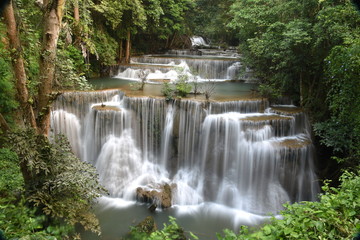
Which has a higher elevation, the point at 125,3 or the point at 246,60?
the point at 125,3

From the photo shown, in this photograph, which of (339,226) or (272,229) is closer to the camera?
(339,226)

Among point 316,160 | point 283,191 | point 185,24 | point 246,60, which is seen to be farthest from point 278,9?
point 185,24

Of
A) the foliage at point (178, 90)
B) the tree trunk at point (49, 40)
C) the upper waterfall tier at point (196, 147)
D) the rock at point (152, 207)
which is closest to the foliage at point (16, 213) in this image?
the tree trunk at point (49, 40)

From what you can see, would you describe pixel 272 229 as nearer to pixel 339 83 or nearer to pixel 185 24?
pixel 339 83

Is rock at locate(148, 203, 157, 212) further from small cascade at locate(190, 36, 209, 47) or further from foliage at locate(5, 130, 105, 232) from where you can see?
small cascade at locate(190, 36, 209, 47)

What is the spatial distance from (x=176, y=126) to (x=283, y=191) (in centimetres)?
408

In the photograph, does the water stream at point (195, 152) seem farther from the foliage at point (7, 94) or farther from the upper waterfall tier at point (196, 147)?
the foliage at point (7, 94)

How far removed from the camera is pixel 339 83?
19.7 feet

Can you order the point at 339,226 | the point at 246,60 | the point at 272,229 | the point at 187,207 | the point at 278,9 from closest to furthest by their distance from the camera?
1. the point at 339,226
2. the point at 272,229
3. the point at 187,207
4. the point at 278,9
5. the point at 246,60

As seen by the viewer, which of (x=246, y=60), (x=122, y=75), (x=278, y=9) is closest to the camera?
(x=278, y=9)

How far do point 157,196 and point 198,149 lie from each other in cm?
216

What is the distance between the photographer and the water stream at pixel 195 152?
7.98m

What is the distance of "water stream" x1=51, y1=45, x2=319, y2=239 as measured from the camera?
26.2ft

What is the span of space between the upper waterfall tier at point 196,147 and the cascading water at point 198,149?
32 millimetres
